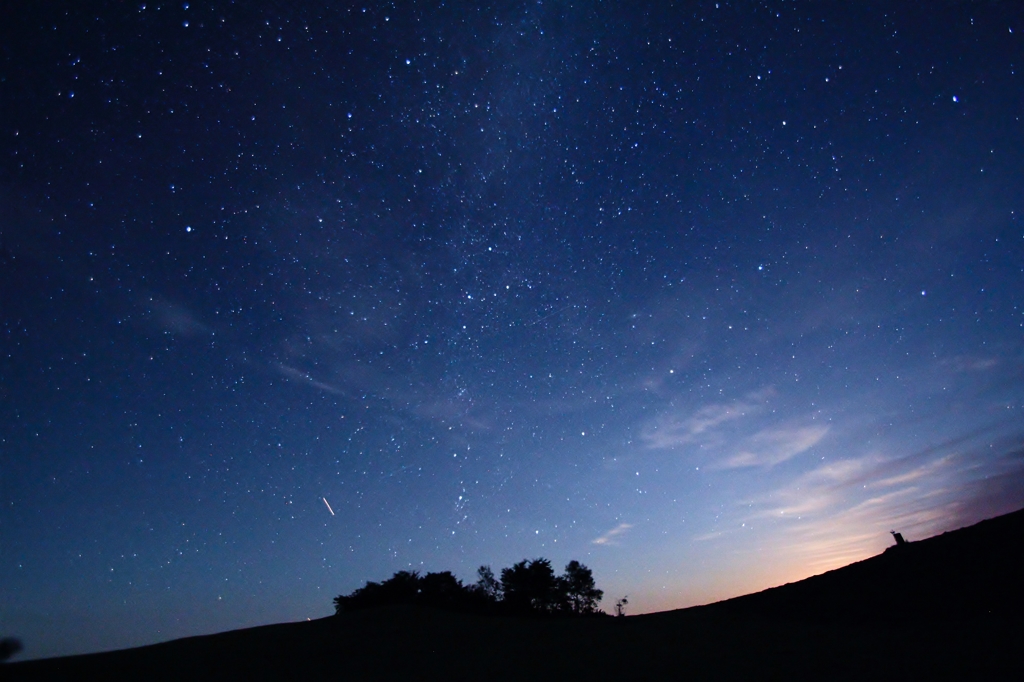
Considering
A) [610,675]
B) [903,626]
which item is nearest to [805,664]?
[610,675]

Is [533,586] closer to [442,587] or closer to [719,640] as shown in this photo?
[442,587]

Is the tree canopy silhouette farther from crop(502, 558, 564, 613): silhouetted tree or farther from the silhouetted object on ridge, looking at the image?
the silhouetted object on ridge

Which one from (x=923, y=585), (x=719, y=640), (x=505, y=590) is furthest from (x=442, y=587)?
(x=923, y=585)

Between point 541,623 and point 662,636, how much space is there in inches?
184

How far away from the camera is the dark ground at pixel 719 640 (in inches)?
434

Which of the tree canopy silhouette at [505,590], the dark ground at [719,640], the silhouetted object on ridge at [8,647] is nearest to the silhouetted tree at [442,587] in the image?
the tree canopy silhouette at [505,590]

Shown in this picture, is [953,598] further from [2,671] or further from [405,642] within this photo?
[2,671]

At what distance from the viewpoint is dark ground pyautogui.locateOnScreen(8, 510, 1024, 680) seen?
11.0 meters

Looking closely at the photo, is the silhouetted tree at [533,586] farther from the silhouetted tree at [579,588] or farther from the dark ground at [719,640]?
the dark ground at [719,640]

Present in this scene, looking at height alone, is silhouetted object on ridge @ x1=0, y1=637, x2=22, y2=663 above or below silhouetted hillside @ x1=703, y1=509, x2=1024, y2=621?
above

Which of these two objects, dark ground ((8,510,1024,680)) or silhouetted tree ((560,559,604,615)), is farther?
silhouetted tree ((560,559,604,615))

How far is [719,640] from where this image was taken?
47.1 ft

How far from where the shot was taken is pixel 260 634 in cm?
1697

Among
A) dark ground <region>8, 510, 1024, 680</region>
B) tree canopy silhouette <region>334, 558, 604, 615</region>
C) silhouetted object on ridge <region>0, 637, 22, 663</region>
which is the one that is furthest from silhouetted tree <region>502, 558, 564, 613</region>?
silhouetted object on ridge <region>0, 637, 22, 663</region>
